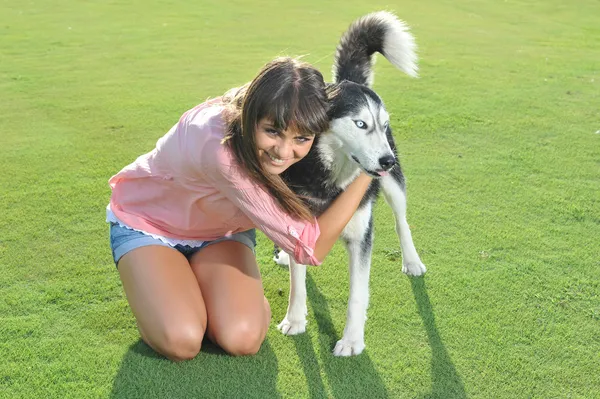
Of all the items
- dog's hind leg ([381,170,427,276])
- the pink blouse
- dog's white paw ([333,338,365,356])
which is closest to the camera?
the pink blouse

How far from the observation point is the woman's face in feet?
7.45

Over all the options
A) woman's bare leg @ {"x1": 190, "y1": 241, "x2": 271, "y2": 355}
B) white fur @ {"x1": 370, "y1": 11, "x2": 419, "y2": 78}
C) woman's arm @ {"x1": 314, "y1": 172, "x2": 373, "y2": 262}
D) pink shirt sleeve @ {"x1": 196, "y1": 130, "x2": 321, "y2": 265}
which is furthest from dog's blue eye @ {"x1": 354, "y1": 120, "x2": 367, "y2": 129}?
woman's bare leg @ {"x1": 190, "y1": 241, "x2": 271, "y2": 355}

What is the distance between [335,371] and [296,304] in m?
0.37

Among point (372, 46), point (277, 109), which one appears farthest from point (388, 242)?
point (277, 109)

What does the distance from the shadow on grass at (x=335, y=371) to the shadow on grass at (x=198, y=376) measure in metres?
0.16

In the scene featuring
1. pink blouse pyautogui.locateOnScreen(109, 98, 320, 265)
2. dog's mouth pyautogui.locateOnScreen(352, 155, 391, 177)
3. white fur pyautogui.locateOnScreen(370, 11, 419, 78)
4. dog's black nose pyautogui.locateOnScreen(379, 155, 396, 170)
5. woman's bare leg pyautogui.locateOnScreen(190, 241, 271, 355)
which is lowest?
woman's bare leg pyautogui.locateOnScreen(190, 241, 271, 355)

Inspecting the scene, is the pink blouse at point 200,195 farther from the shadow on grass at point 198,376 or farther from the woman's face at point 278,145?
the shadow on grass at point 198,376

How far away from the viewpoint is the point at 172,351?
2.57m

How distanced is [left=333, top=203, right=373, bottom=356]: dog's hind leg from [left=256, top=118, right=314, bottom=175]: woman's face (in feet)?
1.68

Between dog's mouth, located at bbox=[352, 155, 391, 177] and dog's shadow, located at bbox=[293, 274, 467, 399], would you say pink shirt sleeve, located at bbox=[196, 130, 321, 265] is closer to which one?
dog's mouth, located at bbox=[352, 155, 391, 177]

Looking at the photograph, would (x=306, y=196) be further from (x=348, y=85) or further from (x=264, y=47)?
(x=264, y=47)

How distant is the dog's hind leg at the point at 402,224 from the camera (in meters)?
3.32

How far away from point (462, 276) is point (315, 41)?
626cm

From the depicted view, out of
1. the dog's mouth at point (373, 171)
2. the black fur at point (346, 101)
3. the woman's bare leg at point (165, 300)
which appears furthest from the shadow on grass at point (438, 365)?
the woman's bare leg at point (165, 300)
